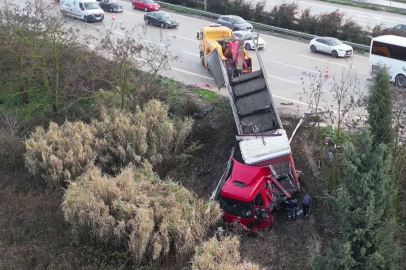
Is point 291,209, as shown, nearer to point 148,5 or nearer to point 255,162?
point 255,162

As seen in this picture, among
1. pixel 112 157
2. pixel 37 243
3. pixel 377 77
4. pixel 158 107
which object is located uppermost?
pixel 377 77

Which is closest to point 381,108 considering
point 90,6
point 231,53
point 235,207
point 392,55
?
point 235,207

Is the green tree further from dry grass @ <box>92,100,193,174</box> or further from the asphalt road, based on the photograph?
the asphalt road

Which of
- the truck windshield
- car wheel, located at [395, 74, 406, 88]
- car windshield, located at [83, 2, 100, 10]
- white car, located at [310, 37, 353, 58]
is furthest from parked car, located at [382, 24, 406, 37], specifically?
car windshield, located at [83, 2, 100, 10]

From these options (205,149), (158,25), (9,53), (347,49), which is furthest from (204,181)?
(158,25)

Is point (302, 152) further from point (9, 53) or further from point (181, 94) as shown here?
point (9, 53)

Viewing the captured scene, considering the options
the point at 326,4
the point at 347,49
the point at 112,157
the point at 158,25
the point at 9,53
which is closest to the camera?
the point at 112,157

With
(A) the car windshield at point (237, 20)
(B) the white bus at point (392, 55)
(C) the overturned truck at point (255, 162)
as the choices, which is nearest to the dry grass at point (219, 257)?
(C) the overturned truck at point (255, 162)
